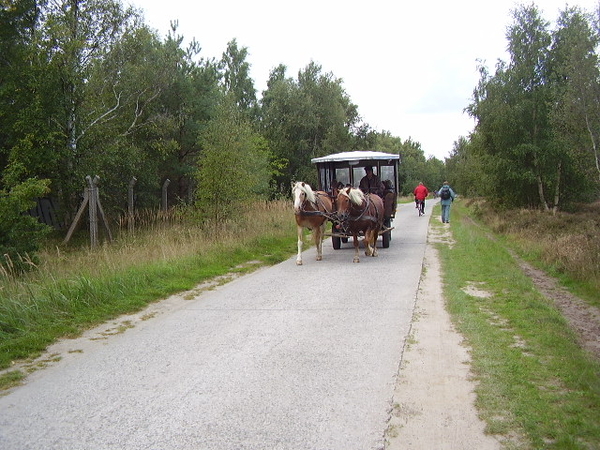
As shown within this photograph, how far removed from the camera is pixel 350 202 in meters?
12.2

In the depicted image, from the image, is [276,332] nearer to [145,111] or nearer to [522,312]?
[522,312]

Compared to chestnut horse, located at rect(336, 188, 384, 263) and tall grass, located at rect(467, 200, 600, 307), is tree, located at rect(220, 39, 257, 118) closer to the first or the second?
tall grass, located at rect(467, 200, 600, 307)

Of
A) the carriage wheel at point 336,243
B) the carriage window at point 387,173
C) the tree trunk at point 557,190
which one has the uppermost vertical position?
the carriage window at point 387,173

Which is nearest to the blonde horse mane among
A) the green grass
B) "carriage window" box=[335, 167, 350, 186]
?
"carriage window" box=[335, 167, 350, 186]

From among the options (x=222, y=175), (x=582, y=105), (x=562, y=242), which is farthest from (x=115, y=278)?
(x=582, y=105)

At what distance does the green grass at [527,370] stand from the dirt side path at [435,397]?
126mm

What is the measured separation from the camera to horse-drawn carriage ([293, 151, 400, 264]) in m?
12.3

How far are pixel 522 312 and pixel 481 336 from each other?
1536mm

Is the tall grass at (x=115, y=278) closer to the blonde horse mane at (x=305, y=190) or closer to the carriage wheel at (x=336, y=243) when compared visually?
the carriage wheel at (x=336, y=243)

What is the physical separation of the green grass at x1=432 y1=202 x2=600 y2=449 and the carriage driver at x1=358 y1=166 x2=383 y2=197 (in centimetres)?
592

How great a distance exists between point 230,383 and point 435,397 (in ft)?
5.94

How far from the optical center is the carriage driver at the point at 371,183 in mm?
14759

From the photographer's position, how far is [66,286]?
7.90 meters

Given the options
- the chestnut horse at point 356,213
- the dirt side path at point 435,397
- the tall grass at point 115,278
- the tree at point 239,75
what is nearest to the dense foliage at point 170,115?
the tall grass at point 115,278
